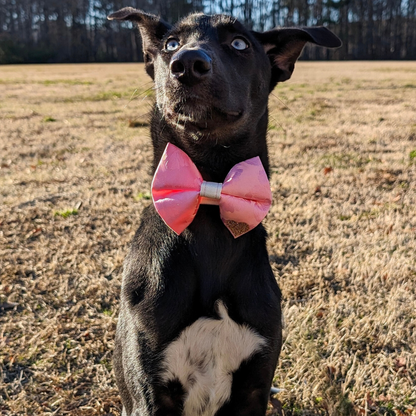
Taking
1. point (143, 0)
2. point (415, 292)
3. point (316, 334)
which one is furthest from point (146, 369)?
point (143, 0)

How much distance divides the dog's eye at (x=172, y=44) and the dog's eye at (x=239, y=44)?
0.30 metres

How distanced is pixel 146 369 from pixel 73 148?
24.0 feet

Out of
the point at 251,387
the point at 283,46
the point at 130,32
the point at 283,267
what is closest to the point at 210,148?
the point at 283,46

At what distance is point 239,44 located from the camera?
2471 mm

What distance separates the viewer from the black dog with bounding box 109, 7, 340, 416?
2.06m

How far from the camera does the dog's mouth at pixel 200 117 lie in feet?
6.95

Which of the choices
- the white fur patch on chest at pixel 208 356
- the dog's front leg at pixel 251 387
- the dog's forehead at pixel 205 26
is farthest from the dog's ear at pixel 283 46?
the dog's front leg at pixel 251 387

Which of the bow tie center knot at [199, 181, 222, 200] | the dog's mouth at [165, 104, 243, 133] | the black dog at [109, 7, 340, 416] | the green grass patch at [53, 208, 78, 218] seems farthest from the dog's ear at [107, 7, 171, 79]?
the green grass patch at [53, 208, 78, 218]

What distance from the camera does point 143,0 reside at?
5703cm

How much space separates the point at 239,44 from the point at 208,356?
1622 mm

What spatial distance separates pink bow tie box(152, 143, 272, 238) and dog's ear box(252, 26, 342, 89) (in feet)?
2.93

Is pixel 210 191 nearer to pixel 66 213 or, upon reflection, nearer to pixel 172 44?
pixel 172 44

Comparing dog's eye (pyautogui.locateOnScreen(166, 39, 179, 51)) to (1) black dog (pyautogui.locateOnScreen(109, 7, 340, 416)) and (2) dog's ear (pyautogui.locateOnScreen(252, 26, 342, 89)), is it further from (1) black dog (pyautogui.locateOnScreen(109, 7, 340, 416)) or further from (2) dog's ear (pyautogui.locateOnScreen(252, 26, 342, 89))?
(2) dog's ear (pyautogui.locateOnScreen(252, 26, 342, 89))

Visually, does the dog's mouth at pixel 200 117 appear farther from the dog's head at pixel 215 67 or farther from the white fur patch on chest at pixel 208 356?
the white fur patch on chest at pixel 208 356
